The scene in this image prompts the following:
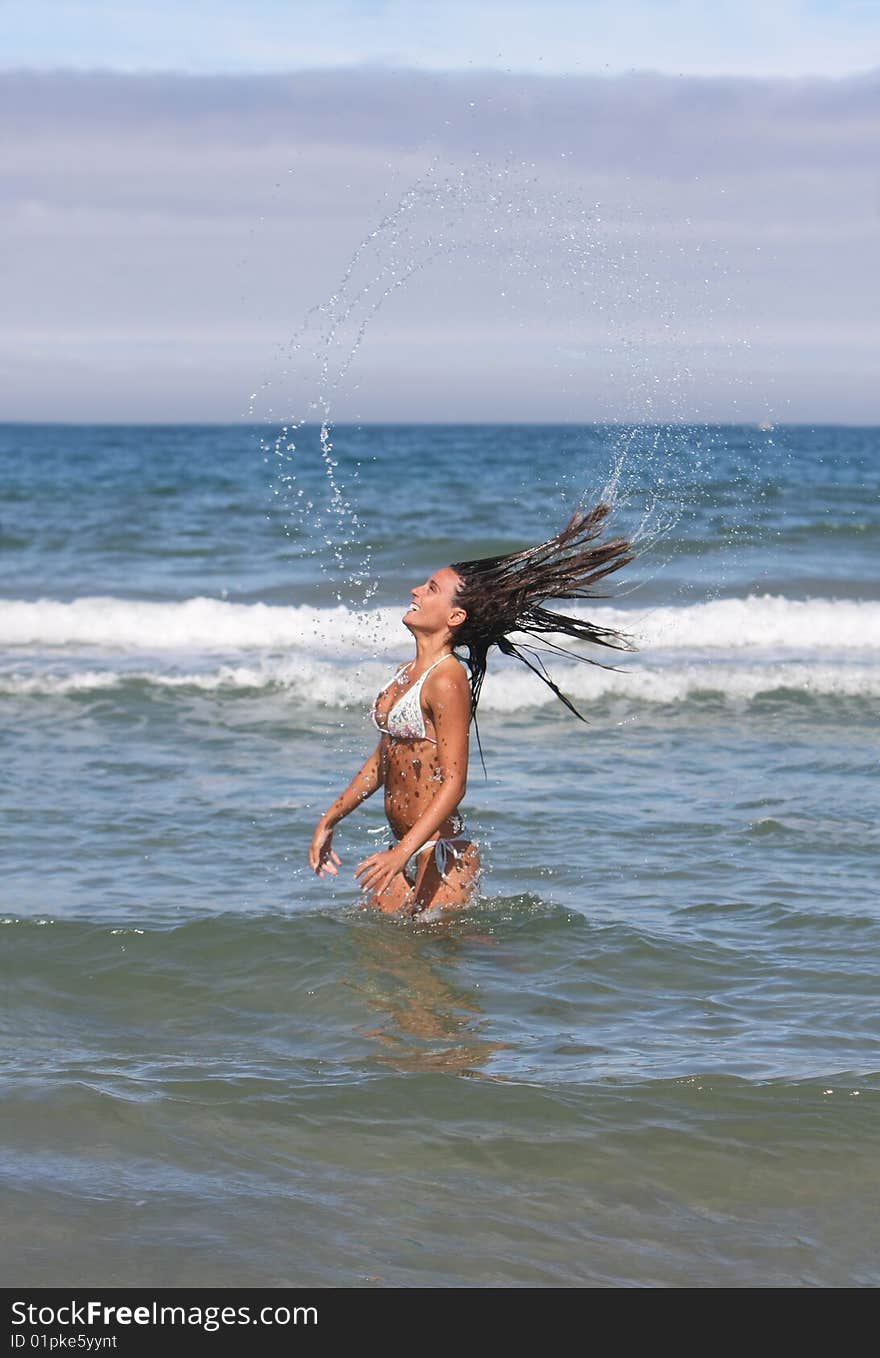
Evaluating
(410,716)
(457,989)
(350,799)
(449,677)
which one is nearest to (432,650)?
(449,677)

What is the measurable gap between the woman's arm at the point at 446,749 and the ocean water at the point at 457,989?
55cm

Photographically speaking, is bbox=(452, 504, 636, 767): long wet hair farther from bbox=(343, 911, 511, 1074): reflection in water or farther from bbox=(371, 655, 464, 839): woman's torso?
bbox=(343, 911, 511, 1074): reflection in water

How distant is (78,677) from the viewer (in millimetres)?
12312

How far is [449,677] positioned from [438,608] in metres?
0.28

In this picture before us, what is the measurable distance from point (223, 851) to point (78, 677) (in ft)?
17.3

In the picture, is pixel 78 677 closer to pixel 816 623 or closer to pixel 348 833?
pixel 348 833

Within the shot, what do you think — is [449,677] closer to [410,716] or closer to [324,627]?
[410,716]

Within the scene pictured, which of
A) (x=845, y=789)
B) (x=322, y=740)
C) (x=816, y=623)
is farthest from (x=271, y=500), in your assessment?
(x=845, y=789)

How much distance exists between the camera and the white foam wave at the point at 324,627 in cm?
1520

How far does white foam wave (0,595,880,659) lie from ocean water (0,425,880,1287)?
3.95ft

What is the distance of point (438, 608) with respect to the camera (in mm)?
5906

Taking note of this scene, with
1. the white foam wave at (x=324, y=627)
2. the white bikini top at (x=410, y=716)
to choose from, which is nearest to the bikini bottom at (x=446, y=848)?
the white bikini top at (x=410, y=716)

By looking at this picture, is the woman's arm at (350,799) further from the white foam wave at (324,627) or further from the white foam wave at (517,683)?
the white foam wave at (324,627)

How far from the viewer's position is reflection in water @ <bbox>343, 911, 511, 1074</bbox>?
4.90 meters
